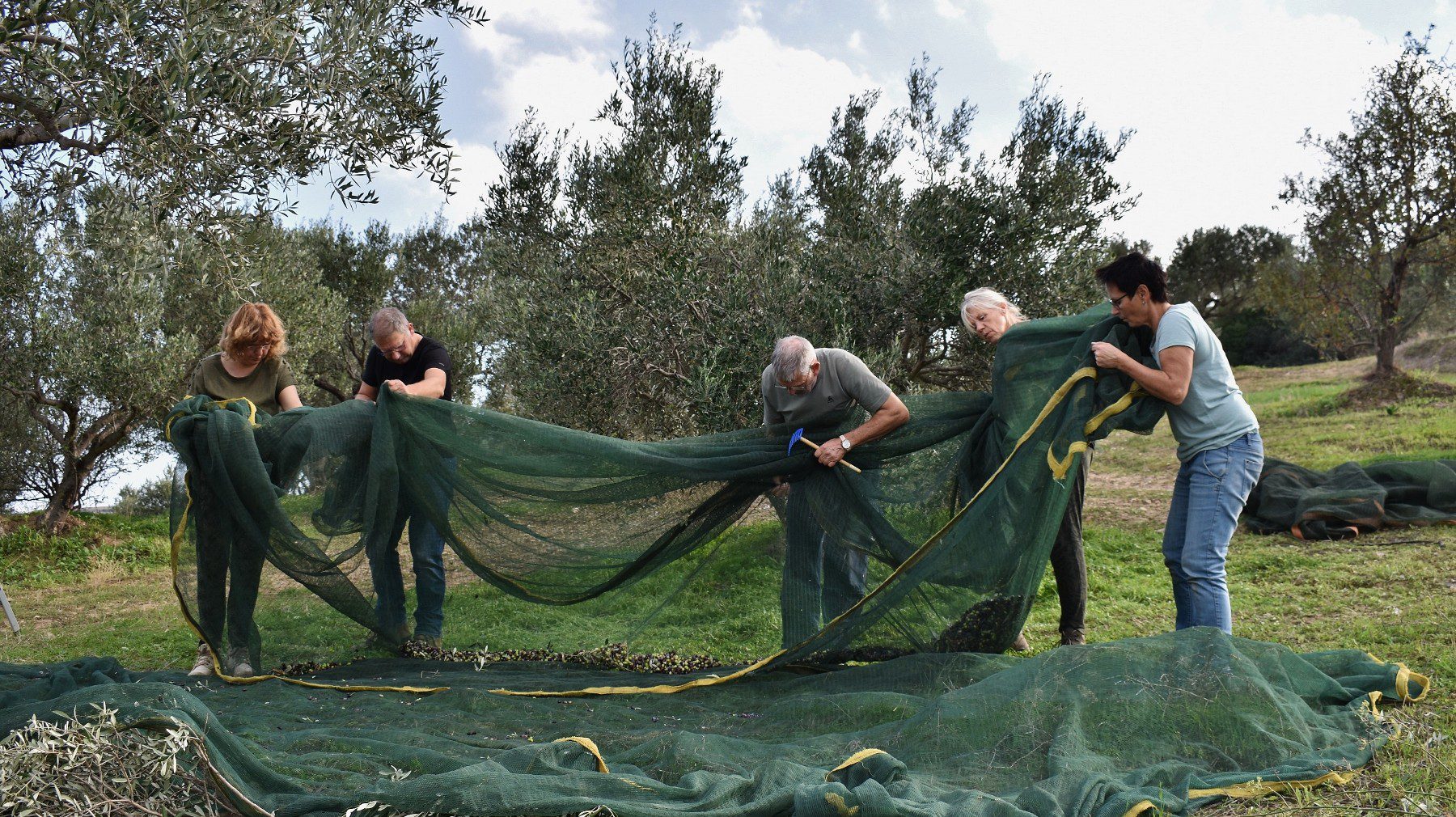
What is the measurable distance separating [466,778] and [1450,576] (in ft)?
21.4

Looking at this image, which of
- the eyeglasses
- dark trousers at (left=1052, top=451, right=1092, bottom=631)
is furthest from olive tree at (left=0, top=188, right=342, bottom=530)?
dark trousers at (left=1052, top=451, right=1092, bottom=631)

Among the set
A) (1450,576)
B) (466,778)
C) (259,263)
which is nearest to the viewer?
(466,778)

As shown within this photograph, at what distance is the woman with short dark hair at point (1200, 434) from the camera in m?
4.15

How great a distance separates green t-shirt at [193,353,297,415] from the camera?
538 cm

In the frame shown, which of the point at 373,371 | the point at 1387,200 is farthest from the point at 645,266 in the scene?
the point at 1387,200

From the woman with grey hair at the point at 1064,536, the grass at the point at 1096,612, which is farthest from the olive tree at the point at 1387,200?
the woman with grey hair at the point at 1064,536

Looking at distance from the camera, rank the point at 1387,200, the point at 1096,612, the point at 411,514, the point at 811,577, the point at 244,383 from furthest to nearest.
Result: the point at 1387,200 < the point at 1096,612 < the point at 244,383 < the point at 411,514 < the point at 811,577

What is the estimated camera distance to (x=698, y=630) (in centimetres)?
527

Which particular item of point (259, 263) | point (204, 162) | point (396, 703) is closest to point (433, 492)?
point (396, 703)

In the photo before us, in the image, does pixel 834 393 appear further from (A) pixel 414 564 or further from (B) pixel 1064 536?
(A) pixel 414 564

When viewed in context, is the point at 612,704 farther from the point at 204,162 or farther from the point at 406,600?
the point at 204,162

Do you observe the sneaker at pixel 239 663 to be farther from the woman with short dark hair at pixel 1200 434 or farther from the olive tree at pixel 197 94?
the woman with short dark hair at pixel 1200 434

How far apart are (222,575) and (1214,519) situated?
4.78 metres

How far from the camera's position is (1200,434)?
4.22 m
